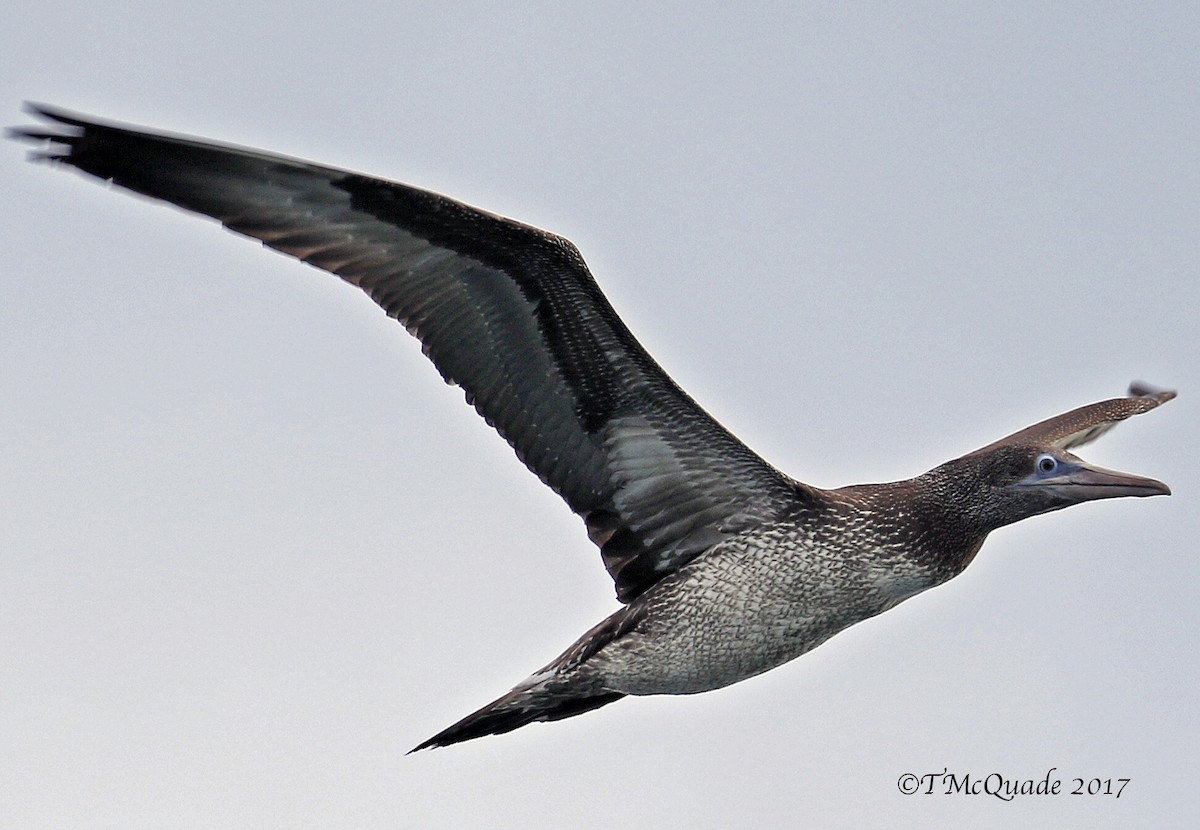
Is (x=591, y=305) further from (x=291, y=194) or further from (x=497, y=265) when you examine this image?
(x=291, y=194)

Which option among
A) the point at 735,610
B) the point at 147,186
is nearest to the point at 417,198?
the point at 147,186

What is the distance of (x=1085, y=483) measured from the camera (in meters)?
10.1

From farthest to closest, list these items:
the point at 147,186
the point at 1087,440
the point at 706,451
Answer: the point at 1087,440 < the point at 706,451 < the point at 147,186

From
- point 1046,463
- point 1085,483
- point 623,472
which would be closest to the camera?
point 1085,483

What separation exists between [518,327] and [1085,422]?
15.8 ft

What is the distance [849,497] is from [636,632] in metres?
1.57

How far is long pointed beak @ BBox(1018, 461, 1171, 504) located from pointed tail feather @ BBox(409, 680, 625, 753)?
300 cm

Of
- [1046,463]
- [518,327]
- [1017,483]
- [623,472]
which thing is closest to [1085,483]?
[1046,463]

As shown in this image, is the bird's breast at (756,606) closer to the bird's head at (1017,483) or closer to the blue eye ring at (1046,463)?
the bird's head at (1017,483)

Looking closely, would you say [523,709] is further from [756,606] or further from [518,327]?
[518,327]

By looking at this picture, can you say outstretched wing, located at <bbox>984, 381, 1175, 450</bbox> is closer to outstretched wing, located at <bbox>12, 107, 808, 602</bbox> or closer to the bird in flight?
the bird in flight

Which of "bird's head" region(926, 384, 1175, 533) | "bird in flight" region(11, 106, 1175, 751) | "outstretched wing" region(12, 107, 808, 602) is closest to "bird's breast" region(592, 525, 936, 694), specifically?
"bird in flight" region(11, 106, 1175, 751)

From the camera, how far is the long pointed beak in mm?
10039

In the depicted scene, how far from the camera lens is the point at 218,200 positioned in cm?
919
